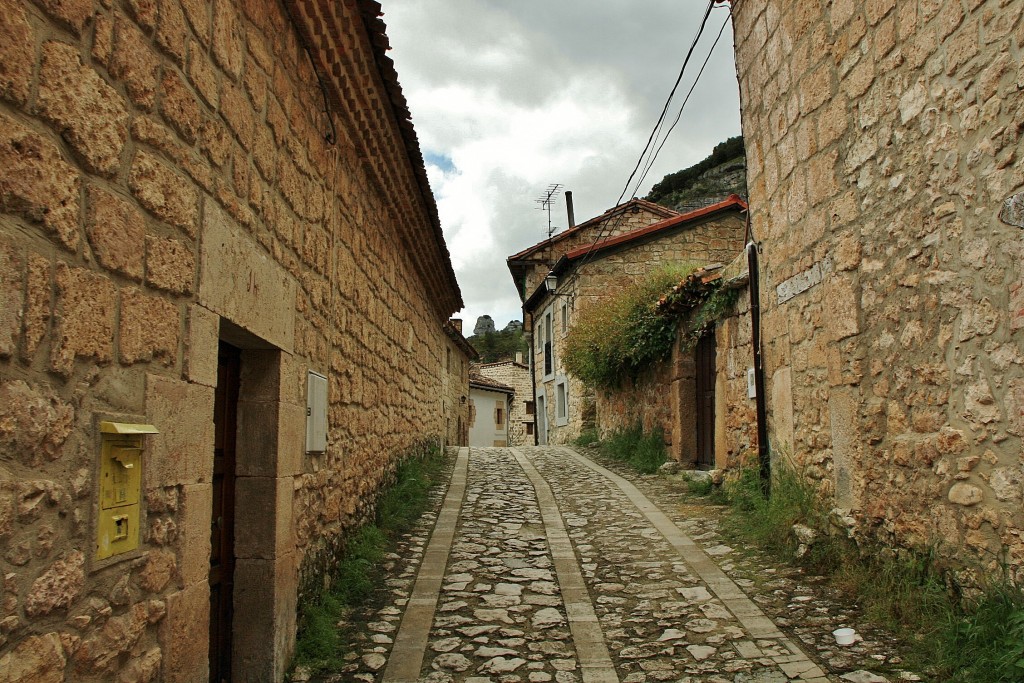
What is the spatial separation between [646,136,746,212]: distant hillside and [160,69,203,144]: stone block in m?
39.8

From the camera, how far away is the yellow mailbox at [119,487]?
195 centimetres

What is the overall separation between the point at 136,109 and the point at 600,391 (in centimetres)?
1306

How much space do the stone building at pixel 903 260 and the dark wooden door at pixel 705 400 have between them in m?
3.38

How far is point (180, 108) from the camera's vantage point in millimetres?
2426

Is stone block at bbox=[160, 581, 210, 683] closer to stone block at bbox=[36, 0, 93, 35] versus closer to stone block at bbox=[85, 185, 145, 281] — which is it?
stone block at bbox=[85, 185, 145, 281]

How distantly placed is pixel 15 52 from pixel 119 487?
43.0 inches

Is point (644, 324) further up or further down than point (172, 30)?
further up

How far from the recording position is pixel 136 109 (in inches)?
83.9

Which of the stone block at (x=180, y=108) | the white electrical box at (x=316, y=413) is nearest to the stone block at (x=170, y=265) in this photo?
the stone block at (x=180, y=108)

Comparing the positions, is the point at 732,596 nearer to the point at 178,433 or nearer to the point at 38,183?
the point at 178,433

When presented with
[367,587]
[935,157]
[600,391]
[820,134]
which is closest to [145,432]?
[367,587]

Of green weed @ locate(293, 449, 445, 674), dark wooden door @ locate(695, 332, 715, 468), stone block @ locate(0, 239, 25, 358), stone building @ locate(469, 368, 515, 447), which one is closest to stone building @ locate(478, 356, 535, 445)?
stone building @ locate(469, 368, 515, 447)

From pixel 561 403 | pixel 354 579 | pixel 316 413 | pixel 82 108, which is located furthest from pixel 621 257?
pixel 82 108

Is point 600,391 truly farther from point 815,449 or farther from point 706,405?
point 815,449
